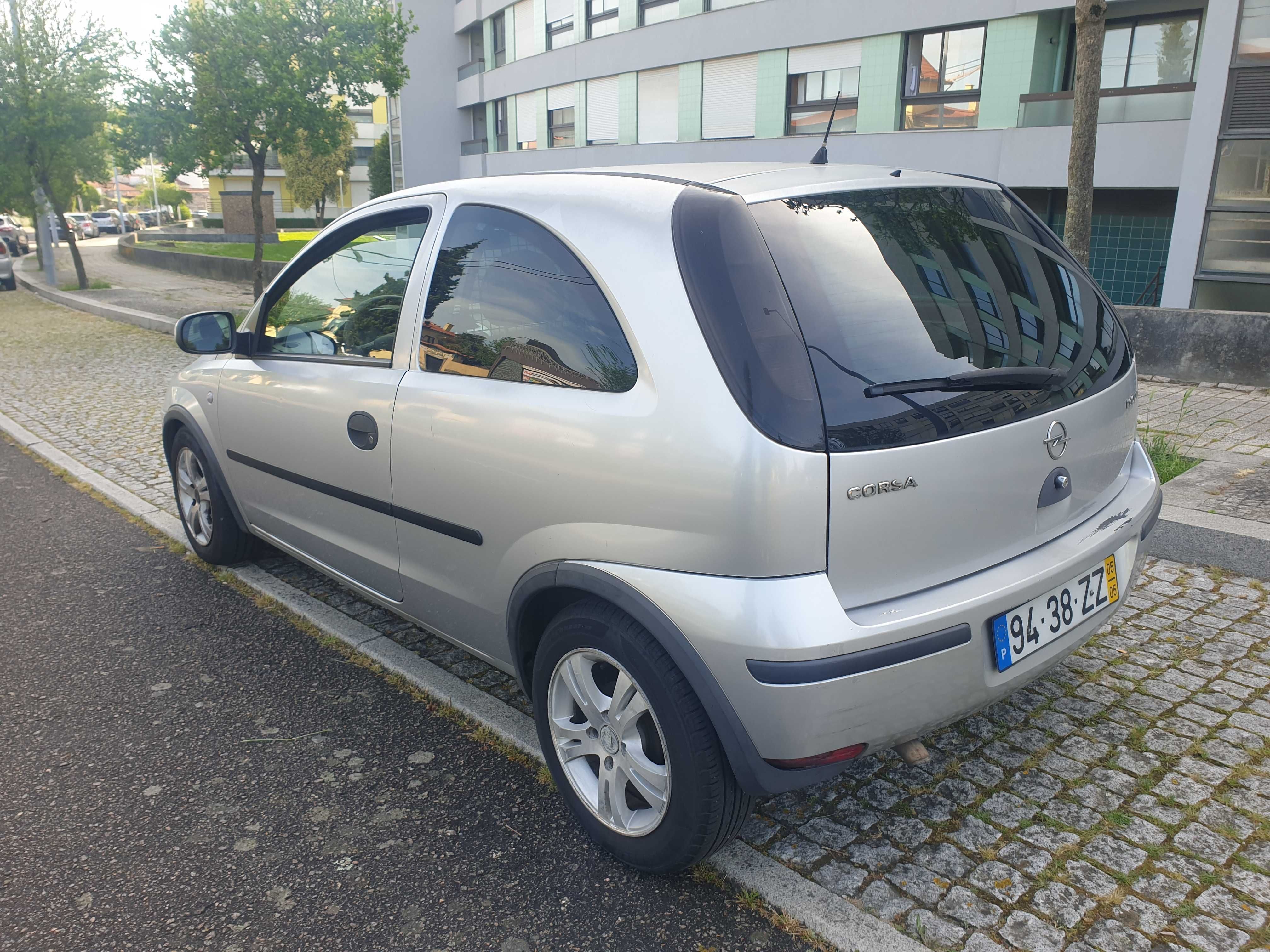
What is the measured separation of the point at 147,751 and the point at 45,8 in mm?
26168

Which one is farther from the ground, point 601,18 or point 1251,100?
point 601,18

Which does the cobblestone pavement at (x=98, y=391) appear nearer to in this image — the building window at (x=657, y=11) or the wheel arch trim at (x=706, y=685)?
the wheel arch trim at (x=706, y=685)

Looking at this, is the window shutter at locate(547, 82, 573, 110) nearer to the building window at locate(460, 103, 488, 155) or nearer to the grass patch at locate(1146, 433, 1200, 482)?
the building window at locate(460, 103, 488, 155)

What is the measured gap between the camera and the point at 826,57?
21797 mm

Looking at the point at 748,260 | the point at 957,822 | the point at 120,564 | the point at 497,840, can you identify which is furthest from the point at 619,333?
the point at 120,564

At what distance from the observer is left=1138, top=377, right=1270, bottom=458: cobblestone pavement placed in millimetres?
6660

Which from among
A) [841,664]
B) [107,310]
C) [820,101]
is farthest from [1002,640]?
[820,101]

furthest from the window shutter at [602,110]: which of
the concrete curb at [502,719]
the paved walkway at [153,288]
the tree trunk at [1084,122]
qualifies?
the concrete curb at [502,719]

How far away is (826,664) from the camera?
2.11 metres

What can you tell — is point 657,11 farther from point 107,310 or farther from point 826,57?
point 107,310

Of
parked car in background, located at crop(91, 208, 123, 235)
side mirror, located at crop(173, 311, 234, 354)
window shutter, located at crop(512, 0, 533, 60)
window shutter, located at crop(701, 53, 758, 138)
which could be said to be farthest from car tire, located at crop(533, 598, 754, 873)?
parked car in background, located at crop(91, 208, 123, 235)

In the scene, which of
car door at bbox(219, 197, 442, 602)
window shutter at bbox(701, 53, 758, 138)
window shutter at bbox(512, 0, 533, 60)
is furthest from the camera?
window shutter at bbox(512, 0, 533, 60)

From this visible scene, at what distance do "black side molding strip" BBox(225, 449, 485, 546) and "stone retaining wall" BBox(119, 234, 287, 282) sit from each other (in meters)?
17.6

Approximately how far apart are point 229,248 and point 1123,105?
105 feet
